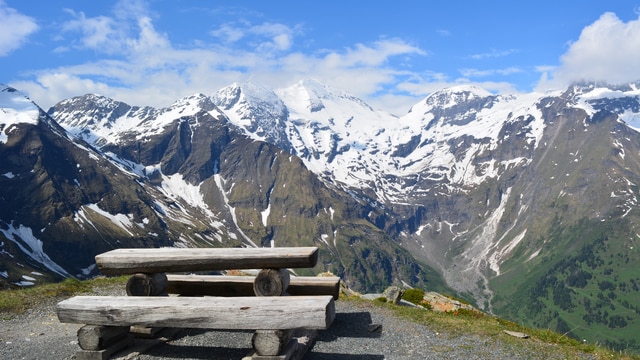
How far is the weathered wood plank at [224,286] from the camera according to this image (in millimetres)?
17891

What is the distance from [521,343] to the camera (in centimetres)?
1714

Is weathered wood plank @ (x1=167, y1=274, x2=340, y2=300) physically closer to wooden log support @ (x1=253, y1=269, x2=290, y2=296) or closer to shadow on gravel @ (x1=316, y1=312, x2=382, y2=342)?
shadow on gravel @ (x1=316, y1=312, x2=382, y2=342)

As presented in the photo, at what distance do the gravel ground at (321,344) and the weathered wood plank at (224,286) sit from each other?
59.2 inches

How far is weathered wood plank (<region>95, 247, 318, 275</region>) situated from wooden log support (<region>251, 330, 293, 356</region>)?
204 cm

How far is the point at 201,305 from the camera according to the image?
13359 mm

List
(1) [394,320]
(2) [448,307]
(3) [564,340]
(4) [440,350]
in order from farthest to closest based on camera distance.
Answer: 1. (2) [448,307]
2. (1) [394,320]
3. (3) [564,340]
4. (4) [440,350]

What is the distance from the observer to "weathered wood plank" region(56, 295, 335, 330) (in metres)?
12.6

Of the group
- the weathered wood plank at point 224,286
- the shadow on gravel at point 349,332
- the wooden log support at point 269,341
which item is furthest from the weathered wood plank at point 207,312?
the weathered wood plank at point 224,286

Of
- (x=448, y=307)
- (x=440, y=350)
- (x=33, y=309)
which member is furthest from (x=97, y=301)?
(x=448, y=307)

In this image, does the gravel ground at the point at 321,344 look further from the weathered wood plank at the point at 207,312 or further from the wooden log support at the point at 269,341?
the wooden log support at the point at 269,341

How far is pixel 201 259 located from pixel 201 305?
178 centimetres

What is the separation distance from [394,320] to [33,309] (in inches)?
635

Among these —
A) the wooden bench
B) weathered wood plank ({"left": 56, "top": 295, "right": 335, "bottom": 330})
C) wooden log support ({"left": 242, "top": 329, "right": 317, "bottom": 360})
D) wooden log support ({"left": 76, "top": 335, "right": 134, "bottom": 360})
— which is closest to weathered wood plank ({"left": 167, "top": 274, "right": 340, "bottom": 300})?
the wooden bench

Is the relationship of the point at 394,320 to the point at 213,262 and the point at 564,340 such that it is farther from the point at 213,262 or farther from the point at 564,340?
the point at 213,262
